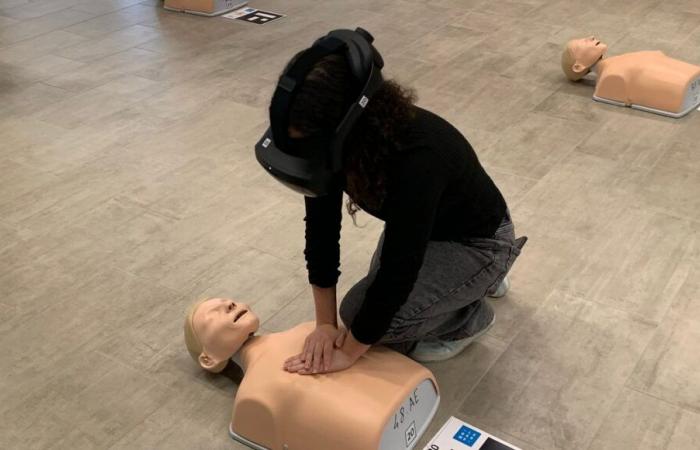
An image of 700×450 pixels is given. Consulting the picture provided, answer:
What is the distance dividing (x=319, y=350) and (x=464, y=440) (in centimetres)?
33

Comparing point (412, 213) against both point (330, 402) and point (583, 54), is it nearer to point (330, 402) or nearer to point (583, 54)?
point (330, 402)

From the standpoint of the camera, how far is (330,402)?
57.3 inches

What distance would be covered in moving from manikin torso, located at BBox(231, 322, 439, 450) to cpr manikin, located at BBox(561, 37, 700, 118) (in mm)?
1807

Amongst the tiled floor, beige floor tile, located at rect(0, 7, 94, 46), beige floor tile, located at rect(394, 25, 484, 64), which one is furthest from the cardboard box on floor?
beige floor tile, located at rect(394, 25, 484, 64)

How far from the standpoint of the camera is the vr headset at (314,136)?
1222mm

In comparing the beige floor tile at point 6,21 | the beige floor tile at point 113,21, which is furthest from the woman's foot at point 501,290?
the beige floor tile at point 6,21

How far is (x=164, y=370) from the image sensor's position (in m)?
1.76

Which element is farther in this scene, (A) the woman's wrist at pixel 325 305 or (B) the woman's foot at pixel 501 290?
(B) the woman's foot at pixel 501 290

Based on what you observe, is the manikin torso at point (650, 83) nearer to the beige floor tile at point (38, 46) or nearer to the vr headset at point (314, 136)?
the vr headset at point (314, 136)

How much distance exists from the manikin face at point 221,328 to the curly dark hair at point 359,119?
1.27 feet

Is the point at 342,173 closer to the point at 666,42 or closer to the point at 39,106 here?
the point at 39,106

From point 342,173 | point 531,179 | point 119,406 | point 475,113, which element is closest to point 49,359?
point 119,406

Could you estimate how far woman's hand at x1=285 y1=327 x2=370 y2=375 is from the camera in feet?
4.95

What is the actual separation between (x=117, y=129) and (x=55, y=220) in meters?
0.65
